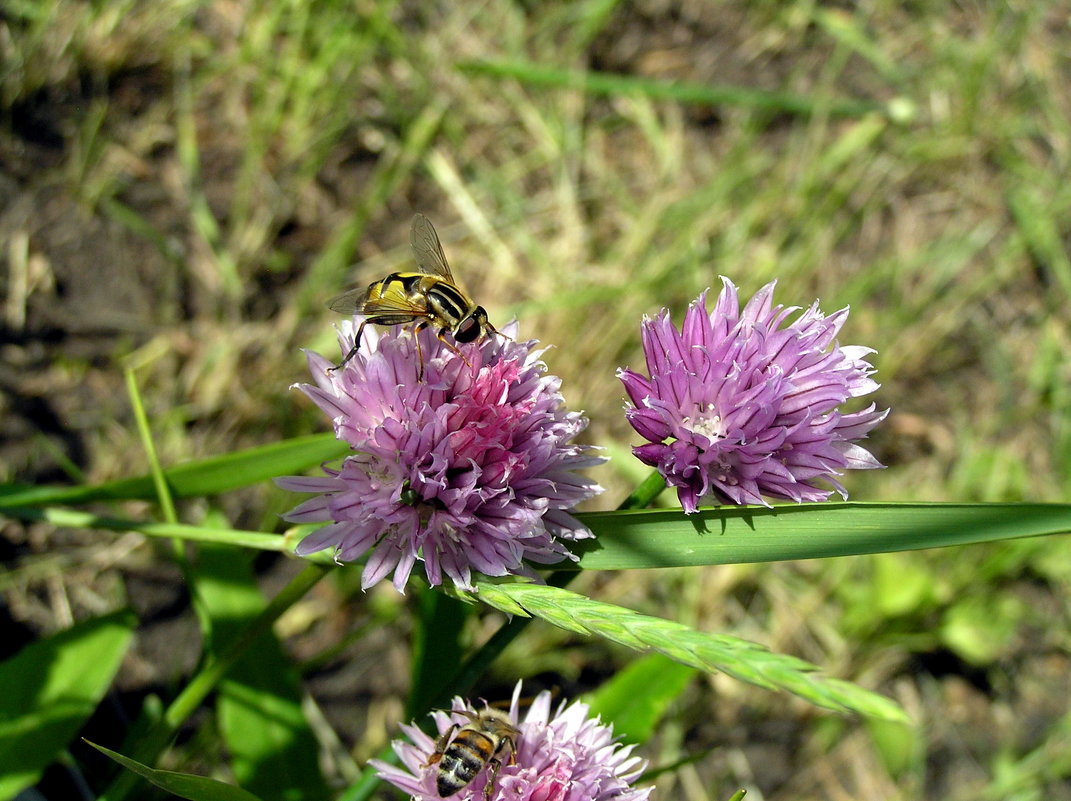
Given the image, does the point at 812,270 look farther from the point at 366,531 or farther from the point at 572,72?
the point at 366,531

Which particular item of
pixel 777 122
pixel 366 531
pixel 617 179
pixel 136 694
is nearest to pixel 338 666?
pixel 136 694

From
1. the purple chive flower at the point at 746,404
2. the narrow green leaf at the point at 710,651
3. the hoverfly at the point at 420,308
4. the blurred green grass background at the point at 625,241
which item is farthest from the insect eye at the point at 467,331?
the blurred green grass background at the point at 625,241

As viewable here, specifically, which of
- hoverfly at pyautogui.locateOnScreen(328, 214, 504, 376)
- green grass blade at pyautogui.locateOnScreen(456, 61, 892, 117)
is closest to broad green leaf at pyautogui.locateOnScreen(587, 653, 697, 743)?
hoverfly at pyautogui.locateOnScreen(328, 214, 504, 376)

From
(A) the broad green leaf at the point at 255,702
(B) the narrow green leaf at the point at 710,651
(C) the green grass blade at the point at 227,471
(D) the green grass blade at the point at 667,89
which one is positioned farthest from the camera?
(D) the green grass blade at the point at 667,89

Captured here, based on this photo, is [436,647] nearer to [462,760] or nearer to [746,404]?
[462,760]

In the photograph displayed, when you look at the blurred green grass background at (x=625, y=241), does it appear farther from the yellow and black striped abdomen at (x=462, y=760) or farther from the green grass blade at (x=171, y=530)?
the yellow and black striped abdomen at (x=462, y=760)

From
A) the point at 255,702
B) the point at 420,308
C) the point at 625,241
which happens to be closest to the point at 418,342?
the point at 420,308

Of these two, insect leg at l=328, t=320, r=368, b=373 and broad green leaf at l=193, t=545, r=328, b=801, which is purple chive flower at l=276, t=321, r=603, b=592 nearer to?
insect leg at l=328, t=320, r=368, b=373
